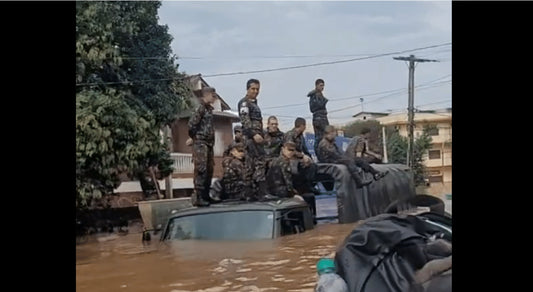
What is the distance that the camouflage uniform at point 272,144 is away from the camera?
13.5 ft

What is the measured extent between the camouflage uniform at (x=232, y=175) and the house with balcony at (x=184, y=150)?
38mm

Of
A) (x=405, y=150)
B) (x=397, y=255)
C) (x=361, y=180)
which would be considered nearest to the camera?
(x=397, y=255)

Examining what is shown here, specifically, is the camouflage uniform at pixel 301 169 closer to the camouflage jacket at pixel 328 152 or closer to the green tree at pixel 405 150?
the camouflage jacket at pixel 328 152

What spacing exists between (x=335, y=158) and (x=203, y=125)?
0.84 meters

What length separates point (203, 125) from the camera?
406 cm

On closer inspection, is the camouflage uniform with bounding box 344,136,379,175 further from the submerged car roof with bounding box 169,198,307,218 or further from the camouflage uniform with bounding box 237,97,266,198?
the camouflage uniform with bounding box 237,97,266,198

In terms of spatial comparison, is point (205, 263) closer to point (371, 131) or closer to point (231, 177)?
point (231, 177)

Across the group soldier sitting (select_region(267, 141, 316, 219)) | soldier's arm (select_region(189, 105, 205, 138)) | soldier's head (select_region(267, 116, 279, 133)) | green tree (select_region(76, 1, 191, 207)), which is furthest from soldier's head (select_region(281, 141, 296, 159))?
green tree (select_region(76, 1, 191, 207))

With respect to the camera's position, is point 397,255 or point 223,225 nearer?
→ point 397,255

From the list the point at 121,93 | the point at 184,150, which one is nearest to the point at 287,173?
the point at 184,150

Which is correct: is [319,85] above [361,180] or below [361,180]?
above
